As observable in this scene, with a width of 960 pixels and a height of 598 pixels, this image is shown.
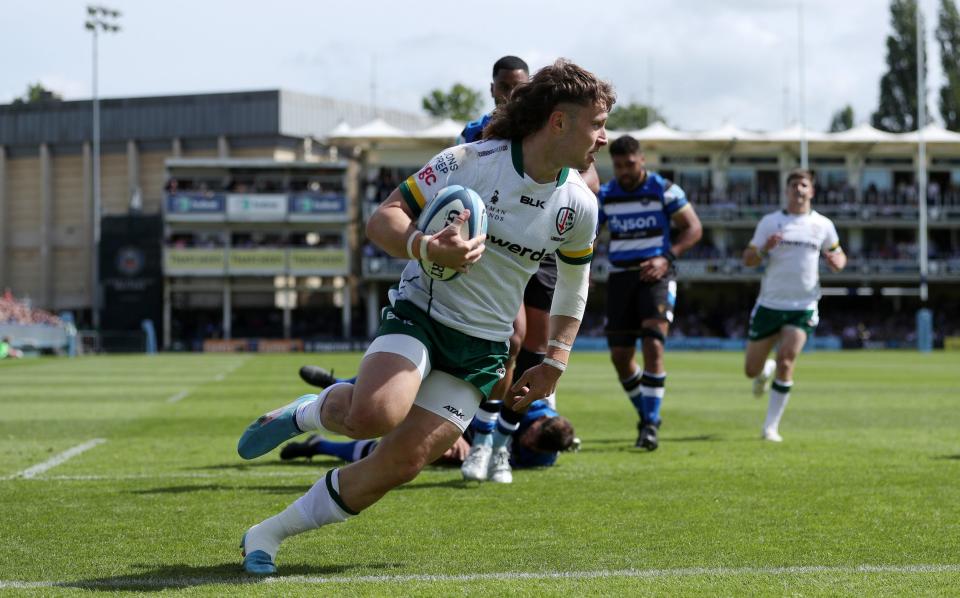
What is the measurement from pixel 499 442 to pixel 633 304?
10.3ft

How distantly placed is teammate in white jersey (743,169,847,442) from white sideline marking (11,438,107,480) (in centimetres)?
632

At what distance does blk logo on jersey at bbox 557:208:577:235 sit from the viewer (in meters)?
4.95

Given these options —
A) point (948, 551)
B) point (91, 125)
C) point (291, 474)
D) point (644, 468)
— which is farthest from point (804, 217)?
point (91, 125)

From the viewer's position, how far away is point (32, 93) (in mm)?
91062

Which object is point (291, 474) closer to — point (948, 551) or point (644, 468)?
point (644, 468)

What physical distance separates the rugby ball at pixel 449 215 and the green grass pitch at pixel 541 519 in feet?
3.99

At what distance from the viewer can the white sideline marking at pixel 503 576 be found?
443 centimetres

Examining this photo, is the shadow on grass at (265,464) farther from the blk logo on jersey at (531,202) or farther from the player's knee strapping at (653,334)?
the blk logo on jersey at (531,202)

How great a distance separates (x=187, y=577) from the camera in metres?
4.56

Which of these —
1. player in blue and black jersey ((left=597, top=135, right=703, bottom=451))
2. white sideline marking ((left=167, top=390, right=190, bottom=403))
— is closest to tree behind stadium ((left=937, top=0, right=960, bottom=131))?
white sideline marking ((left=167, top=390, right=190, bottom=403))

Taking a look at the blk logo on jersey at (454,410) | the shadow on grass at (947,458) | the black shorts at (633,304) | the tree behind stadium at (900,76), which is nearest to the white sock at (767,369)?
the black shorts at (633,304)

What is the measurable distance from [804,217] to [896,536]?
640cm

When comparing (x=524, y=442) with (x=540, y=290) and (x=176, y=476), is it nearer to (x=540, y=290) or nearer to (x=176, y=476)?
(x=540, y=290)

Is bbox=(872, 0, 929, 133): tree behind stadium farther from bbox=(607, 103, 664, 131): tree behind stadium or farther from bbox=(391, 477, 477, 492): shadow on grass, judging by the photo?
bbox=(391, 477, 477, 492): shadow on grass
